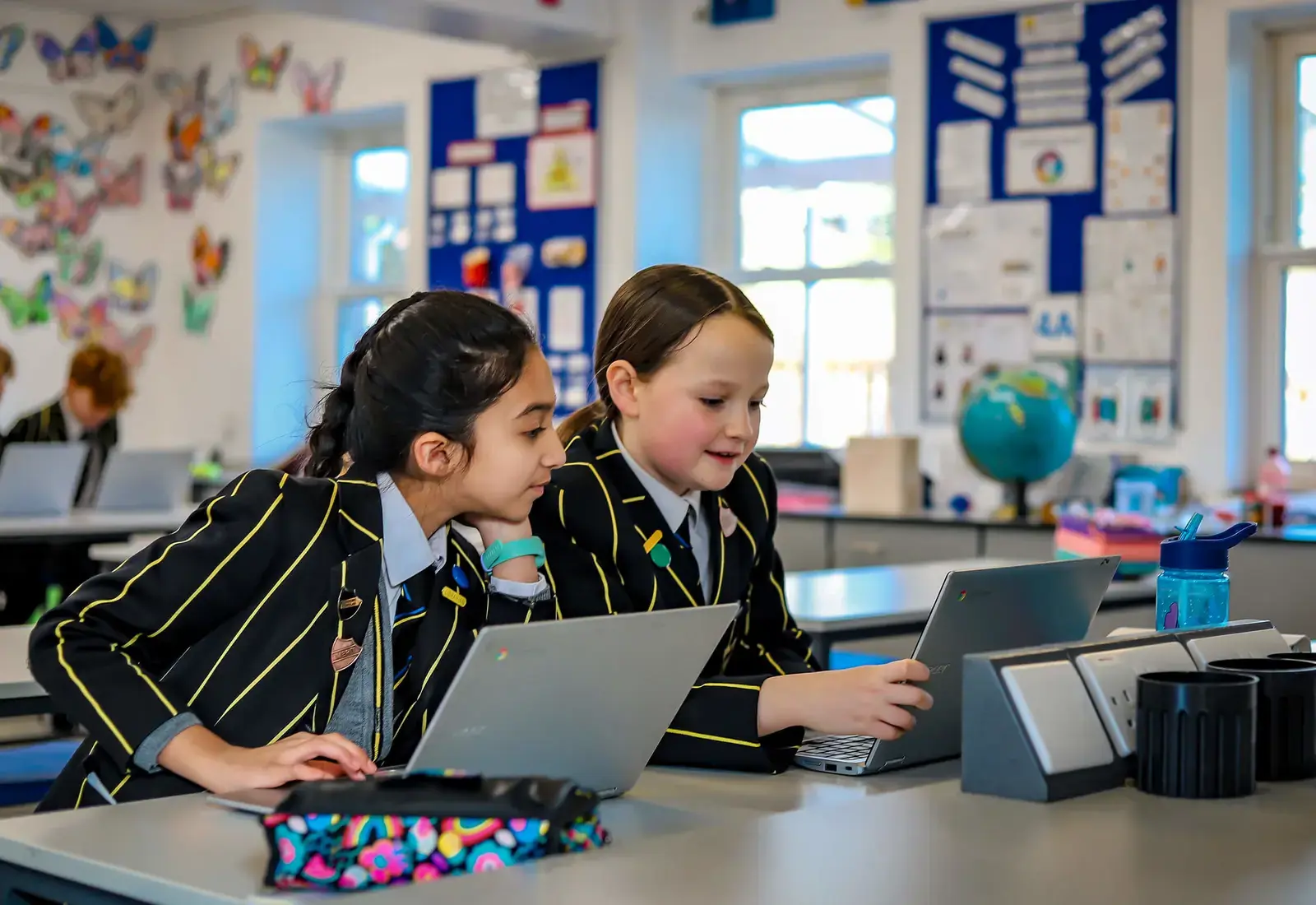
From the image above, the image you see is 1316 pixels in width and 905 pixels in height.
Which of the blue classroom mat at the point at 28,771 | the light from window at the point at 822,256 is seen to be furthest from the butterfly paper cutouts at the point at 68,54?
the blue classroom mat at the point at 28,771

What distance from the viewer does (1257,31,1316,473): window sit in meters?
4.95

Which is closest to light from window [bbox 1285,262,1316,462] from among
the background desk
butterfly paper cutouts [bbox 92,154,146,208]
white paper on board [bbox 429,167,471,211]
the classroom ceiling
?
the background desk

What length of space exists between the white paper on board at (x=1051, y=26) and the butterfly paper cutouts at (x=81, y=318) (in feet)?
15.8

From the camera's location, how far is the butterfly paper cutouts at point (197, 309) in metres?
→ 7.86

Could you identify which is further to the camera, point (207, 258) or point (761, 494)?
point (207, 258)

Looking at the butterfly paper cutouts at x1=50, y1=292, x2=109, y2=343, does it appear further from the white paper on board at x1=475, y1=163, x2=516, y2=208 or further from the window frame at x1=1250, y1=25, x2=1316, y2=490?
the window frame at x1=1250, y1=25, x2=1316, y2=490

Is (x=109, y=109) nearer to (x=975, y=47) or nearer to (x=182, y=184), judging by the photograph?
(x=182, y=184)

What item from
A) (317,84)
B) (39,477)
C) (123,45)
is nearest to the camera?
(39,477)

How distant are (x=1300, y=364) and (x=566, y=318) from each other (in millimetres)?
2748

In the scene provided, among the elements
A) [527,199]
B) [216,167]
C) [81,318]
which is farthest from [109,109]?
[527,199]

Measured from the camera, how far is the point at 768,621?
1.96 metres

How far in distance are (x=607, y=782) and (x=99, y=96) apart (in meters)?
7.41

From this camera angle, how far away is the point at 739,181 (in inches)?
248

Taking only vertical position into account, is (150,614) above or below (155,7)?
below
